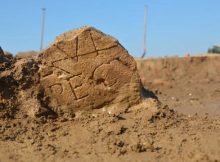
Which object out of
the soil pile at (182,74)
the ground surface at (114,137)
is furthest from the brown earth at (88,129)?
the soil pile at (182,74)

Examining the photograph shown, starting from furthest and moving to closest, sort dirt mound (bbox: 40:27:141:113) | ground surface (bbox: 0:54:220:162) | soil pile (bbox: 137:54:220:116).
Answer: soil pile (bbox: 137:54:220:116) → dirt mound (bbox: 40:27:141:113) → ground surface (bbox: 0:54:220:162)

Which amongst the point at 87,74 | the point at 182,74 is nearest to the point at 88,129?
the point at 87,74

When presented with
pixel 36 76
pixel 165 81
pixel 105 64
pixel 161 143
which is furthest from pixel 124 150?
pixel 165 81

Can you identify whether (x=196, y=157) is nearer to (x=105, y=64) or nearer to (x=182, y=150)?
(x=182, y=150)

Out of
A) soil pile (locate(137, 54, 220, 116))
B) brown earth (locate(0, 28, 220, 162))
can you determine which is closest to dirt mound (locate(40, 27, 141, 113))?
brown earth (locate(0, 28, 220, 162))

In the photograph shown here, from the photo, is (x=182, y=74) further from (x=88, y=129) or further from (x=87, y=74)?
(x=88, y=129)

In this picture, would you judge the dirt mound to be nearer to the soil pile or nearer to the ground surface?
the ground surface
